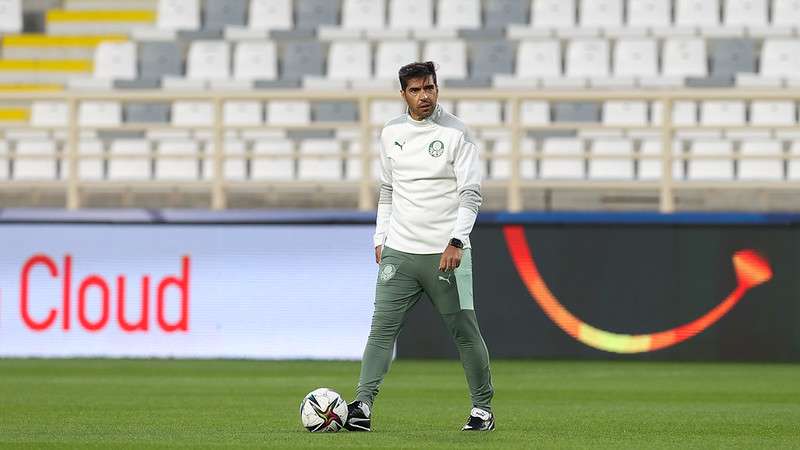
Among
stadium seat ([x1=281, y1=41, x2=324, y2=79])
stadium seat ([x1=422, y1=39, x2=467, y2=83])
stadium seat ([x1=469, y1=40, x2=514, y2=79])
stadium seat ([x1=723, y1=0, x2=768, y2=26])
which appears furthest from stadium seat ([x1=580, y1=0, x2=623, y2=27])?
stadium seat ([x1=281, y1=41, x2=324, y2=79])

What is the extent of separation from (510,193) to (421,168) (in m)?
7.59

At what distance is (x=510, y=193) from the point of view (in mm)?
15008

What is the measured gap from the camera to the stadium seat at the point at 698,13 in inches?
837

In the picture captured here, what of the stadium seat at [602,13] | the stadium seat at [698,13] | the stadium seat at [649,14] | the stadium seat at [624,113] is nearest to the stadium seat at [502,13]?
the stadium seat at [602,13]

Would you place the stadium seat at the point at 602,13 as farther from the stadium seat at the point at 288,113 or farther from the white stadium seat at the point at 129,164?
the white stadium seat at the point at 129,164

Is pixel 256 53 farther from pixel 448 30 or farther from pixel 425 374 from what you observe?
pixel 425 374

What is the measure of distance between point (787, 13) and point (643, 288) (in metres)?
7.97

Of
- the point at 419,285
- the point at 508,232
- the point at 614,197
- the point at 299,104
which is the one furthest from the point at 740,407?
the point at 299,104

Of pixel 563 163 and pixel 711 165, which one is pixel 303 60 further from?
pixel 711 165

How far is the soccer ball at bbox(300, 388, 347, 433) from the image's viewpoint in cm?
761

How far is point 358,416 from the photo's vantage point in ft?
25.1

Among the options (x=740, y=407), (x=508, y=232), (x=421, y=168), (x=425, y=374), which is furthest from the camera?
(x=508, y=232)

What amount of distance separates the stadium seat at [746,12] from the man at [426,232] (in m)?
14.5

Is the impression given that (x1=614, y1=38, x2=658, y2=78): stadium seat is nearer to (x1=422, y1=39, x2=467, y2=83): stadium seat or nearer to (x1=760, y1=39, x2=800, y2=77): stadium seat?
(x1=760, y1=39, x2=800, y2=77): stadium seat
